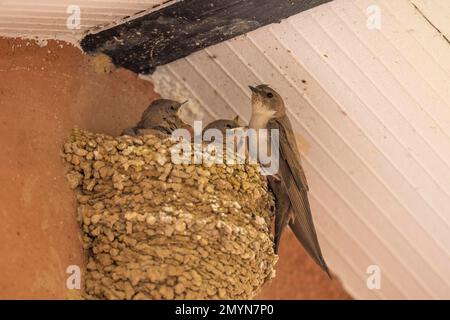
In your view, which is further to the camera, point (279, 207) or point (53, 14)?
point (279, 207)

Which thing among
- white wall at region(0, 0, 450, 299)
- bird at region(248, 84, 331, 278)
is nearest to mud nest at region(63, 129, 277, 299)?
bird at region(248, 84, 331, 278)

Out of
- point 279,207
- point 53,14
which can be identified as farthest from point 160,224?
point 53,14

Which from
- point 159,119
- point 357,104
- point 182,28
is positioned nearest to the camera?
point 182,28

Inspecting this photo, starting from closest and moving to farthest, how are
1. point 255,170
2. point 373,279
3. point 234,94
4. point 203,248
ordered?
point 203,248
point 255,170
point 234,94
point 373,279

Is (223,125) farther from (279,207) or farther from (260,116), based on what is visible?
(279,207)
